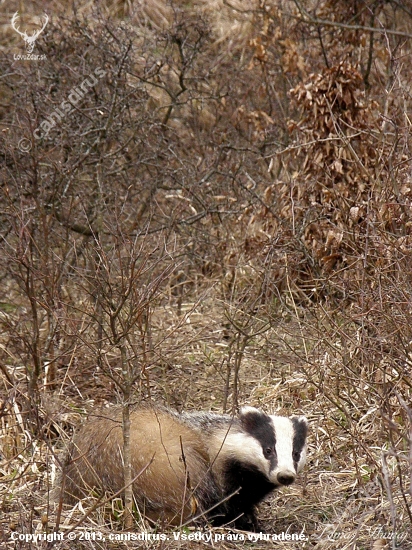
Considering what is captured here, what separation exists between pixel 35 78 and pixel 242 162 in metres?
2.17

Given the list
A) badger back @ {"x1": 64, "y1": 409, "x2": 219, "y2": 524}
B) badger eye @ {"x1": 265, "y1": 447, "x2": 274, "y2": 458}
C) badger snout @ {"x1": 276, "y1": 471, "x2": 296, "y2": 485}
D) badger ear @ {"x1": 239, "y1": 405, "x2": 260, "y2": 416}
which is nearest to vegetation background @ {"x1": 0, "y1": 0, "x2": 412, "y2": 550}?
badger back @ {"x1": 64, "y1": 409, "x2": 219, "y2": 524}

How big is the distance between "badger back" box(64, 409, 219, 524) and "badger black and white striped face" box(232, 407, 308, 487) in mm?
264

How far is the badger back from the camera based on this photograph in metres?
4.38

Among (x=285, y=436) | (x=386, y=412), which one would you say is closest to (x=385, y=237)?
(x=386, y=412)

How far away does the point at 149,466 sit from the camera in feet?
14.4

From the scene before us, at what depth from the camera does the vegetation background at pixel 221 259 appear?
15.8 feet

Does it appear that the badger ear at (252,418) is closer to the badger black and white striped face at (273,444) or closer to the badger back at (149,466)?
the badger black and white striped face at (273,444)

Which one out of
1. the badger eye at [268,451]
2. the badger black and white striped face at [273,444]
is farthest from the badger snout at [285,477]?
the badger eye at [268,451]

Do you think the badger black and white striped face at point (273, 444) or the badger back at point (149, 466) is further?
the badger black and white striped face at point (273, 444)

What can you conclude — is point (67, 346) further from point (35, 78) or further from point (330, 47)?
point (330, 47)

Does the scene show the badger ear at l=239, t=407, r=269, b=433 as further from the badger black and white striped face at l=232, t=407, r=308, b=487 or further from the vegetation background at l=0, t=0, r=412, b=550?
the vegetation background at l=0, t=0, r=412, b=550

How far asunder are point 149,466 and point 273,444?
691 mm

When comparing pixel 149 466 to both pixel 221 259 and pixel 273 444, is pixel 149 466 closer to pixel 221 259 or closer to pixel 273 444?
pixel 273 444

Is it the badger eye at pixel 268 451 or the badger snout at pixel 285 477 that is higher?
the badger snout at pixel 285 477
